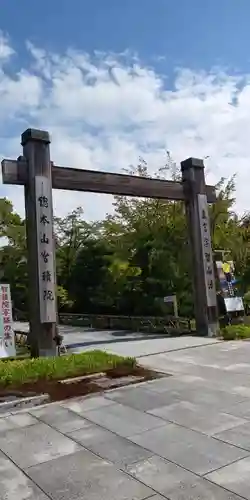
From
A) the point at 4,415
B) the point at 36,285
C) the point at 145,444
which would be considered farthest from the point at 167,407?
the point at 36,285

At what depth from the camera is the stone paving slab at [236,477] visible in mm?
3154

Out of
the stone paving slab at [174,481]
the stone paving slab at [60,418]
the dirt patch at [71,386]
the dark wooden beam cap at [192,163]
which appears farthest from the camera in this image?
the dark wooden beam cap at [192,163]

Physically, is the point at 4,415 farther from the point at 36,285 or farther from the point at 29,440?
the point at 36,285

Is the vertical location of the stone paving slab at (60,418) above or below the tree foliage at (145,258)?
below

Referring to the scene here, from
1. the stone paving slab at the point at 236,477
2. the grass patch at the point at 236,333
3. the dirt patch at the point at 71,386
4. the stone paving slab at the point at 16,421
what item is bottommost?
the stone paving slab at the point at 236,477

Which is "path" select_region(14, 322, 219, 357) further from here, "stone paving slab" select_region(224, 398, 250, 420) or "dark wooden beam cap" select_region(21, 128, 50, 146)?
"dark wooden beam cap" select_region(21, 128, 50, 146)

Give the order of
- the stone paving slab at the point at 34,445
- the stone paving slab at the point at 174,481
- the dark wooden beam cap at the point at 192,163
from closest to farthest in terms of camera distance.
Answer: the stone paving slab at the point at 174,481 → the stone paving slab at the point at 34,445 → the dark wooden beam cap at the point at 192,163

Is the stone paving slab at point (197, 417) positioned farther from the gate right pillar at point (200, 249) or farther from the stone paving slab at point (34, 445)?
the gate right pillar at point (200, 249)

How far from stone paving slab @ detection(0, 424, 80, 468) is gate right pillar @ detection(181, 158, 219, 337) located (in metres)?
7.75

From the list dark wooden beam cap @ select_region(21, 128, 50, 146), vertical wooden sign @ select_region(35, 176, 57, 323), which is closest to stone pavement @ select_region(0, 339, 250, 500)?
vertical wooden sign @ select_region(35, 176, 57, 323)

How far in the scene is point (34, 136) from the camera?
30.8 feet

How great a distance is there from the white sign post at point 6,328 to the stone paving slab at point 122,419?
3422 mm

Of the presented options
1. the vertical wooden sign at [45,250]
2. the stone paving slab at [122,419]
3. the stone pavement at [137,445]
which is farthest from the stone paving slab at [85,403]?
Answer: the vertical wooden sign at [45,250]

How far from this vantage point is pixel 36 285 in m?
9.08
